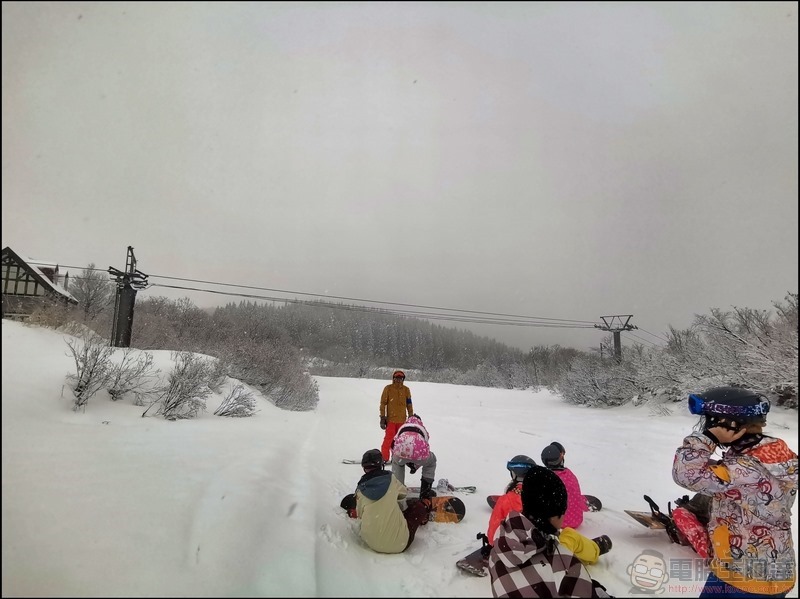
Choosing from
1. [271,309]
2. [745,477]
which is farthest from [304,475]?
[271,309]

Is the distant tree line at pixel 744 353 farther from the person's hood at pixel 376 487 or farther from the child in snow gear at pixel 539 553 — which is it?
the person's hood at pixel 376 487

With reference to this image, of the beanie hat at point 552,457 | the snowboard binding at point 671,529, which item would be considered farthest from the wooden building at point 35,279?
the snowboard binding at point 671,529

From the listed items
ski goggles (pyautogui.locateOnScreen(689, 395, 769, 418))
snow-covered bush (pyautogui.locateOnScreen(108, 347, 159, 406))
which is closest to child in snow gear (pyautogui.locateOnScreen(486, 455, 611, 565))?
ski goggles (pyautogui.locateOnScreen(689, 395, 769, 418))

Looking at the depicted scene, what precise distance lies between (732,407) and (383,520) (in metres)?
2.87

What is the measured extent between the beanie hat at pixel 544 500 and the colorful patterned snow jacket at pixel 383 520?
5.20 feet

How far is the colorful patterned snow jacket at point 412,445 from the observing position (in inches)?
192

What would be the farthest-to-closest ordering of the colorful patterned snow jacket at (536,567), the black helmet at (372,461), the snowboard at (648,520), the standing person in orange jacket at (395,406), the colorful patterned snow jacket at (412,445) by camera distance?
1. the standing person in orange jacket at (395,406)
2. the colorful patterned snow jacket at (412,445)
3. the black helmet at (372,461)
4. the snowboard at (648,520)
5. the colorful patterned snow jacket at (536,567)

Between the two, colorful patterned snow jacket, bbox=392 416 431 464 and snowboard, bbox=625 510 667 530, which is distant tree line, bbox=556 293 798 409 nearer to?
snowboard, bbox=625 510 667 530

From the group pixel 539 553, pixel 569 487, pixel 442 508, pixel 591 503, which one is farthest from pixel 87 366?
pixel 591 503

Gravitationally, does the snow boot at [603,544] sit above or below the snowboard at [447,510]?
above

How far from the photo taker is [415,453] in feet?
16.0

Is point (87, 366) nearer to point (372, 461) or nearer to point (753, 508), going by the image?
point (372, 461)

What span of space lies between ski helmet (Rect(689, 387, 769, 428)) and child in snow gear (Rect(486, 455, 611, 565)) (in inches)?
48.4

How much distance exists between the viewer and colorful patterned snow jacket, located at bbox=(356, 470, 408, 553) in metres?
3.53
